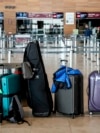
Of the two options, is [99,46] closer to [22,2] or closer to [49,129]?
[49,129]

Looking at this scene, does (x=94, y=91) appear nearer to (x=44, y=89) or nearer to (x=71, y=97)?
(x=71, y=97)

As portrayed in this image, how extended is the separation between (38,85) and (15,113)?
1.87 feet

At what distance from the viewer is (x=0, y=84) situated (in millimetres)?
5027

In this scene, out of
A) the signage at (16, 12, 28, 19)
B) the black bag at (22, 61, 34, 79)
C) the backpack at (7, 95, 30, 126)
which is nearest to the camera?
the backpack at (7, 95, 30, 126)

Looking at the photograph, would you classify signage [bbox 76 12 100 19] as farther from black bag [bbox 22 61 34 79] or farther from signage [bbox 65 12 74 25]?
black bag [bbox 22 61 34 79]

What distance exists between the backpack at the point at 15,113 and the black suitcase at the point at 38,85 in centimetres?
32

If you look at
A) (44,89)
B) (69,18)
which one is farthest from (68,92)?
(69,18)

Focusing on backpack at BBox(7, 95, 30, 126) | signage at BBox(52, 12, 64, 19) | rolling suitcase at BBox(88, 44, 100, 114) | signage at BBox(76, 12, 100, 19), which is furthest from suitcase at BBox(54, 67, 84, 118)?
signage at BBox(76, 12, 100, 19)

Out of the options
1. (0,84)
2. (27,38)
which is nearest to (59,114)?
(0,84)

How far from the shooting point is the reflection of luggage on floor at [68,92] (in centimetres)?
512

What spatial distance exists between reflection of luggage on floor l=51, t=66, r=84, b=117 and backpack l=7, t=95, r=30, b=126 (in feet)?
1.98

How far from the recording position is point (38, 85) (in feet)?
17.0

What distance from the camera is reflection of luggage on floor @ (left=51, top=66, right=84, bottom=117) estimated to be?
5.12 meters

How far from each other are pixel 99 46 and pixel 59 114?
10.0 metres
